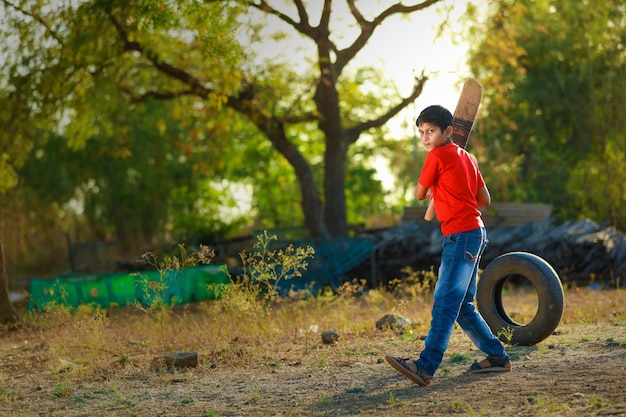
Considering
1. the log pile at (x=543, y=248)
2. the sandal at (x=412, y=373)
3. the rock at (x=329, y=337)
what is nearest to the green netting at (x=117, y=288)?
the log pile at (x=543, y=248)

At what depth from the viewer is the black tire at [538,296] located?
6688 mm

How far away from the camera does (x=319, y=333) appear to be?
27.6 feet

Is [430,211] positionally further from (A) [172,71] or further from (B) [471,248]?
(A) [172,71]

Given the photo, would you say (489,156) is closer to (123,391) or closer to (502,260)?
(502,260)

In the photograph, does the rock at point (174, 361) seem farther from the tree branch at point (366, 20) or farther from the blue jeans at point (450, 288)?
the tree branch at point (366, 20)

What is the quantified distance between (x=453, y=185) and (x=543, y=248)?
29.6ft

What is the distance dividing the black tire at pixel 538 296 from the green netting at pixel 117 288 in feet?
16.5

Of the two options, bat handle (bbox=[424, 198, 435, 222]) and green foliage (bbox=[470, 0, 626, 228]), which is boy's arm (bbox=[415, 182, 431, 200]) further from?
green foliage (bbox=[470, 0, 626, 228])

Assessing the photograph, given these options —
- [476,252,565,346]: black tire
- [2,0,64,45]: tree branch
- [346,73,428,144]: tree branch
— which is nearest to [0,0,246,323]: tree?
[2,0,64,45]: tree branch

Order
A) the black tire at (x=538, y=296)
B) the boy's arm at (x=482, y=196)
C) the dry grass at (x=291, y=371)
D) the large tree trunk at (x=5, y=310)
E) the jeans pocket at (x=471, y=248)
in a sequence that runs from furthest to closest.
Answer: the large tree trunk at (x=5, y=310) → the black tire at (x=538, y=296) → the boy's arm at (x=482, y=196) → the jeans pocket at (x=471, y=248) → the dry grass at (x=291, y=371)

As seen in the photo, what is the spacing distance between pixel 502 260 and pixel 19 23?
9.66m

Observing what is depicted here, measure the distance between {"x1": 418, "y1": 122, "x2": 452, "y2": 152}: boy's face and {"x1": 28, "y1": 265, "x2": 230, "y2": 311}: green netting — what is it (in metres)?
6.33

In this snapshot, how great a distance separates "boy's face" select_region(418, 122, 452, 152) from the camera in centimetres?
547

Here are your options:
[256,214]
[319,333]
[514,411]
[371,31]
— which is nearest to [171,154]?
[256,214]
